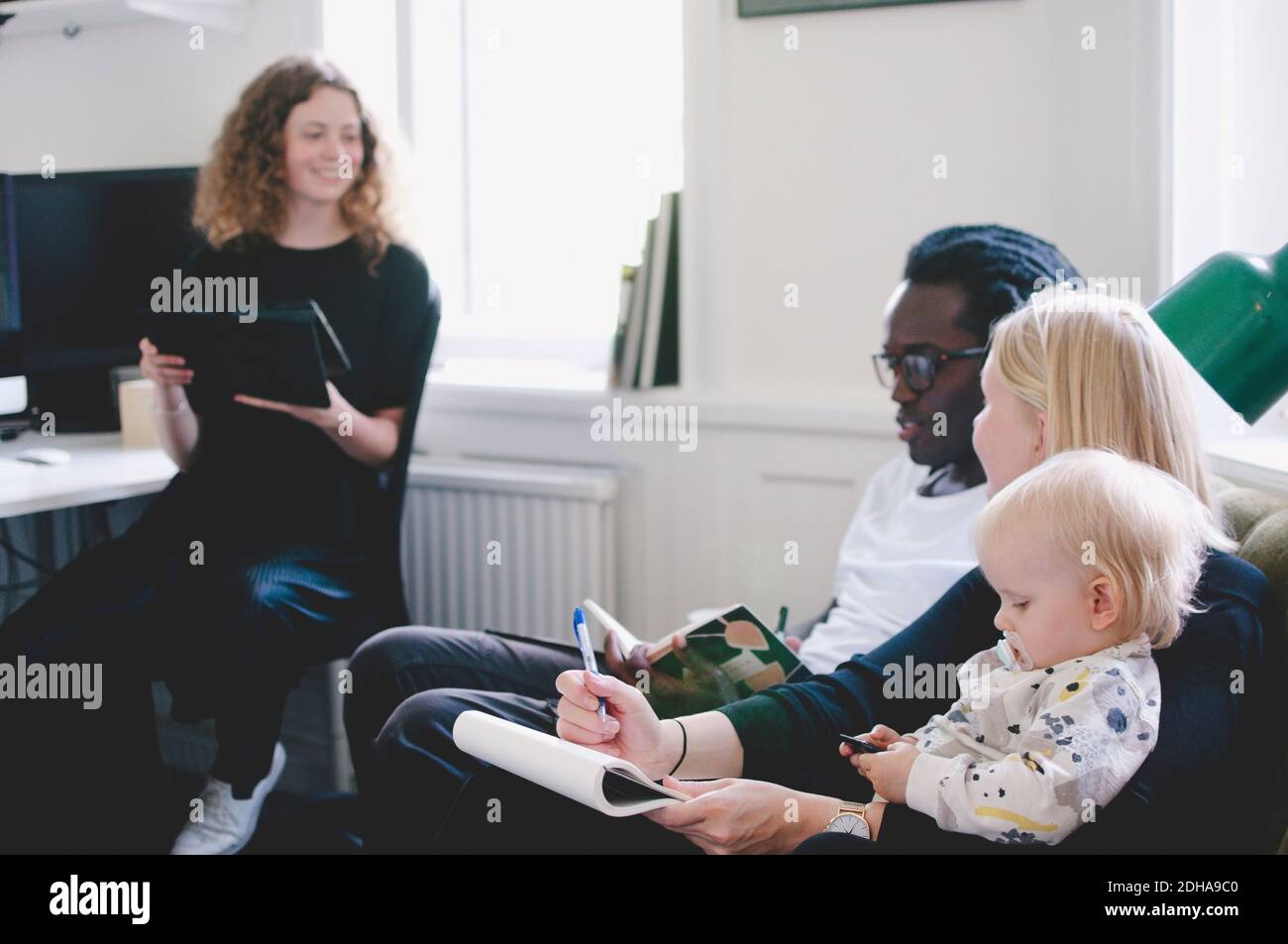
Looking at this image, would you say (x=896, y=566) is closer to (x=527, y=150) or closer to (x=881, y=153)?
(x=881, y=153)

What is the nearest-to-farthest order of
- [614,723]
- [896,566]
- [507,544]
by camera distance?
[614,723], [896,566], [507,544]

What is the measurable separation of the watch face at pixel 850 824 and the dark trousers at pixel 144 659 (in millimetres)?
1164

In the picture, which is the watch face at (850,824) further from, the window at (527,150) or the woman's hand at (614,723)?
the window at (527,150)

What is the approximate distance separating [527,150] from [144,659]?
1340mm

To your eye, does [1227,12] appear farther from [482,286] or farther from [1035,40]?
[482,286]

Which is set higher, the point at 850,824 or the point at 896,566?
the point at 896,566

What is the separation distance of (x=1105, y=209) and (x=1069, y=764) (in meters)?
1.20

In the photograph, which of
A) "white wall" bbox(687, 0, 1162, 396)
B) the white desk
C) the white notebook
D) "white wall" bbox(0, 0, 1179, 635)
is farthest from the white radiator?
the white notebook

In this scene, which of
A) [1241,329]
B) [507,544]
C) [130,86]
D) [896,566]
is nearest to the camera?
[1241,329]

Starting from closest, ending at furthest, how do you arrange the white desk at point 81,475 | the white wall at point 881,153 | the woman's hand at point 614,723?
the woman's hand at point 614,723
the white wall at point 881,153
the white desk at point 81,475

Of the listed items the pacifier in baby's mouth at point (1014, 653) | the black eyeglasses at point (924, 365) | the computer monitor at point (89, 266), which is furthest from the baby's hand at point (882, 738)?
the computer monitor at point (89, 266)

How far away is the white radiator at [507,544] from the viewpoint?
2.44 metres

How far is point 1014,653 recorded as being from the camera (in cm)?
112

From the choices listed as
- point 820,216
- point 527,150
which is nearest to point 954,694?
point 820,216
